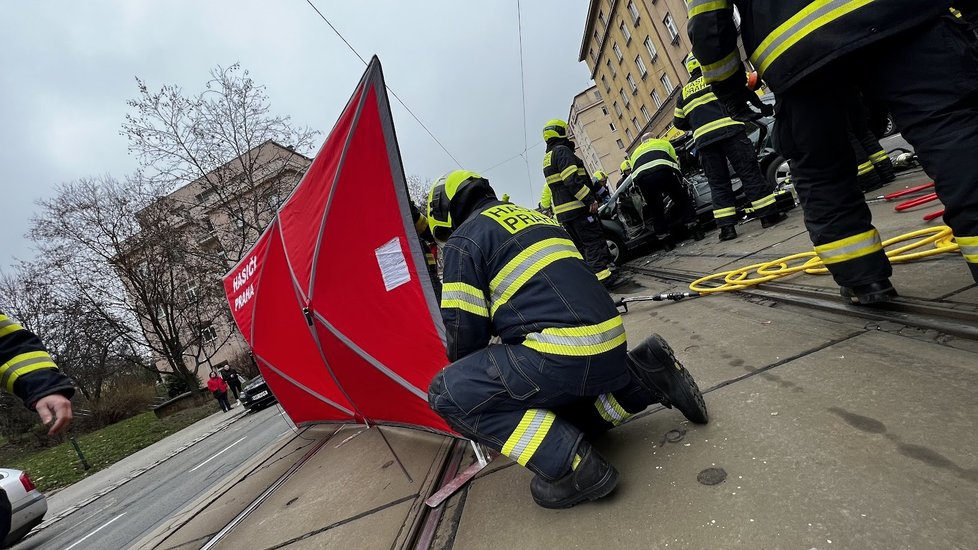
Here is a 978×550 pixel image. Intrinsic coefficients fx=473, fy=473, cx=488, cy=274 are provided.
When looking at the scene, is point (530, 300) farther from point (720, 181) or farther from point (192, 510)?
point (720, 181)

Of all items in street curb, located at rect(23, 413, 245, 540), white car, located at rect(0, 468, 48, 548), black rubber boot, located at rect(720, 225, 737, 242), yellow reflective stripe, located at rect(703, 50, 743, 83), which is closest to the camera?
yellow reflective stripe, located at rect(703, 50, 743, 83)

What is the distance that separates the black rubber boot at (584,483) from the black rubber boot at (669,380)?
1.31 feet

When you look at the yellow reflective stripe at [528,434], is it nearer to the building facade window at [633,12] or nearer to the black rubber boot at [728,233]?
the black rubber boot at [728,233]

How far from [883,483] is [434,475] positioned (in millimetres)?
1985

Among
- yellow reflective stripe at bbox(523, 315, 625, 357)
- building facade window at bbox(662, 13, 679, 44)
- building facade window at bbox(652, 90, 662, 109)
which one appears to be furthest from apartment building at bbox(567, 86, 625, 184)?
yellow reflective stripe at bbox(523, 315, 625, 357)

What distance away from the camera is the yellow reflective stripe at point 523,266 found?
1854 mm

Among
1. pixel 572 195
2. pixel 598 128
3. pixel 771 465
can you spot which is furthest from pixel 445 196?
pixel 598 128

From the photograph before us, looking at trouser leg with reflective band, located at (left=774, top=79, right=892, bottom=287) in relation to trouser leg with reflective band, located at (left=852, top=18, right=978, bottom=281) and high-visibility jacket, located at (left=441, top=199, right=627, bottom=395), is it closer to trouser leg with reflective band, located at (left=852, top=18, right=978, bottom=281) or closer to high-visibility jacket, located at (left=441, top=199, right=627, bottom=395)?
trouser leg with reflective band, located at (left=852, top=18, right=978, bottom=281)

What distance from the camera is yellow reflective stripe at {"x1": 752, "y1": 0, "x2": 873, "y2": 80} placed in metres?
1.67

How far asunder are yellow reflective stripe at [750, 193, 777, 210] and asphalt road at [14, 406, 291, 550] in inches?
285

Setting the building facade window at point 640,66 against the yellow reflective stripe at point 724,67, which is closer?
the yellow reflective stripe at point 724,67

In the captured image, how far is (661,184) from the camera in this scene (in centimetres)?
665

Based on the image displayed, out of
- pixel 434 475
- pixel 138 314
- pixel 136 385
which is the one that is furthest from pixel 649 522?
pixel 136 385

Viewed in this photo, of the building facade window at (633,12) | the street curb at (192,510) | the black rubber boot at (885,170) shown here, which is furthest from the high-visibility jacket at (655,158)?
the building facade window at (633,12)
